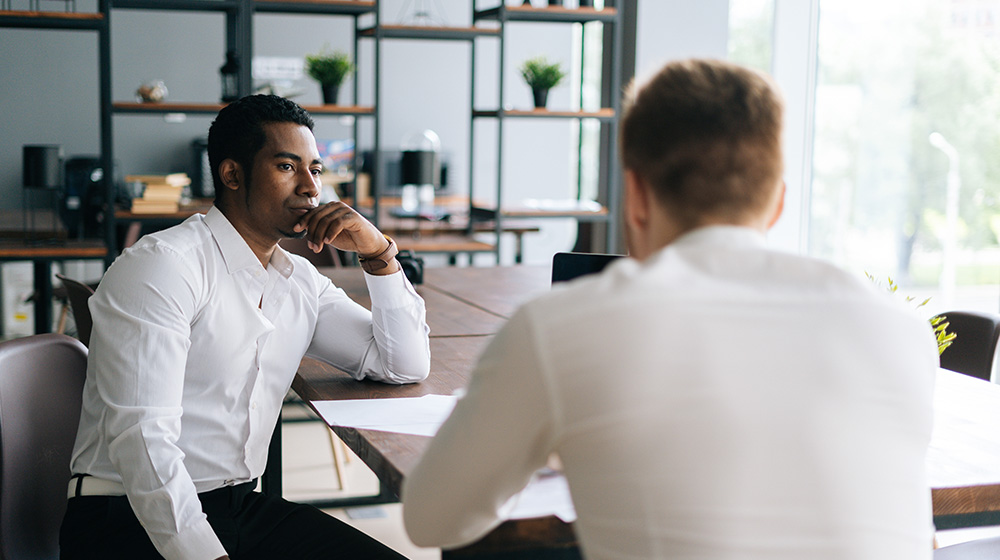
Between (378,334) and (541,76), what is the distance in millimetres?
3381

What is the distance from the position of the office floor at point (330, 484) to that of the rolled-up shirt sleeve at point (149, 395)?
147 centimetres

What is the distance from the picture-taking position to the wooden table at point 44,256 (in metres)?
4.06

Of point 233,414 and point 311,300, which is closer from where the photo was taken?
point 233,414

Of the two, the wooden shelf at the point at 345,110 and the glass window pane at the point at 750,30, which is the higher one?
the glass window pane at the point at 750,30

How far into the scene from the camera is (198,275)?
5.24 ft

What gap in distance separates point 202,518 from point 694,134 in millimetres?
1009

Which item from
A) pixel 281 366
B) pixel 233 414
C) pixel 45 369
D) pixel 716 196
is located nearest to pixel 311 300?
pixel 281 366

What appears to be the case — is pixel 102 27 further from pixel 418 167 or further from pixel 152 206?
pixel 418 167

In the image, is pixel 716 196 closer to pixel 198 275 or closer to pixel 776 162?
pixel 776 162

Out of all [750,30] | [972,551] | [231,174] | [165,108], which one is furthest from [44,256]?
[750,30]

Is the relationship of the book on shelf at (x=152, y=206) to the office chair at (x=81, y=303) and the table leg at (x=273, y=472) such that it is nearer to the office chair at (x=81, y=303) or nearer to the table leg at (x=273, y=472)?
the office chair at (x=81, y=303)

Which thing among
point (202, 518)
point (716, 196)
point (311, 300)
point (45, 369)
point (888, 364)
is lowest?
point (202, 518)

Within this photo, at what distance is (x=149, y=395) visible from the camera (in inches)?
57.3

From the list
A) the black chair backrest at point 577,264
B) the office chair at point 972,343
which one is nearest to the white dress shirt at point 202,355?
the black chair backrest at point 577,264
